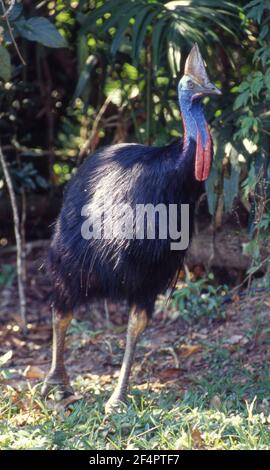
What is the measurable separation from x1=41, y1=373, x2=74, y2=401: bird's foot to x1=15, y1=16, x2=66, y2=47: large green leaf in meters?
1.60

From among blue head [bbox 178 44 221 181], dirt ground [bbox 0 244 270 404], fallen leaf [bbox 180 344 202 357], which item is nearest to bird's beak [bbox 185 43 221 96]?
blue head [bbox 178 44 221 181]

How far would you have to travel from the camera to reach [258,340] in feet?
17.6

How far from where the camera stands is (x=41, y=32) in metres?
4.89

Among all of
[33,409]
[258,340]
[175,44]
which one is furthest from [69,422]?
[175,44]

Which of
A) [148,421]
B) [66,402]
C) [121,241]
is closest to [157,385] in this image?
[66,402]

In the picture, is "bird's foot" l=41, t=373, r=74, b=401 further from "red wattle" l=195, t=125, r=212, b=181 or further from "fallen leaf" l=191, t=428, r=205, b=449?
"red wattle" l=195, t=125, r=212, b=181

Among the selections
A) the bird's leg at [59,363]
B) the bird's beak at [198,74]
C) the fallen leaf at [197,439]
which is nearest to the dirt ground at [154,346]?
the bird's leg at [59,363]

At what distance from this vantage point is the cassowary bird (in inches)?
173

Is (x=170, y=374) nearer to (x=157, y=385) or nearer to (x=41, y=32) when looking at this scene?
(x=157, y=385)

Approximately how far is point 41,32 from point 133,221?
1152 mm

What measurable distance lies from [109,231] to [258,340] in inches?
52.7

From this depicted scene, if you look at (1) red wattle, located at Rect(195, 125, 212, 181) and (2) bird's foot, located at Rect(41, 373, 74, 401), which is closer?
(1) red wattle, located at Rect(195, 125, 212, 181)

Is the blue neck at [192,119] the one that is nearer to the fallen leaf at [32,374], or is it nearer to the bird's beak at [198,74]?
the bird's beak at [198,74]

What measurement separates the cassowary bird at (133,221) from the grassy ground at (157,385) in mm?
242
